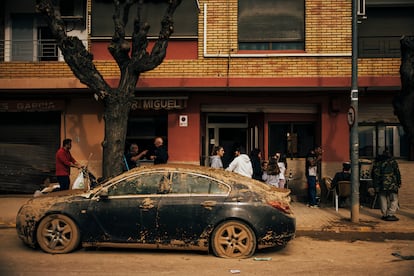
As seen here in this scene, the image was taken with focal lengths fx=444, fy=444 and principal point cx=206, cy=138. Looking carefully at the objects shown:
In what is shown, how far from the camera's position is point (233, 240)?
7.00 m

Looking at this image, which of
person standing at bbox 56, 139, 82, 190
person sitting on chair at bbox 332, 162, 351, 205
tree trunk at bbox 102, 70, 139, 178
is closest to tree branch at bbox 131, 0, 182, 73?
tree trunk at bbox 102, 70, 139, 178

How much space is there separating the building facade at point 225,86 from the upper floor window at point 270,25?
1.2 inches

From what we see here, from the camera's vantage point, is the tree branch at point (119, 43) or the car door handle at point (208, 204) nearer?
the car door handle at point (208, 204)

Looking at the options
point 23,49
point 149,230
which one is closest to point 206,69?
point 23,49

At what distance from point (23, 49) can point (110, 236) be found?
8.97 m

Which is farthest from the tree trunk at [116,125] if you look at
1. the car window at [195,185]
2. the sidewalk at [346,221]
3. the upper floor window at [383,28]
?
the upper floor window at [383,28]

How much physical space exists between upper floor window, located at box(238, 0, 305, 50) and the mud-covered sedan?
6.95 metres

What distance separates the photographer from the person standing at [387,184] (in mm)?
10328

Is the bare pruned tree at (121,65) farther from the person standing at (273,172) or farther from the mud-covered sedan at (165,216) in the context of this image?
the person standing at (273,172)

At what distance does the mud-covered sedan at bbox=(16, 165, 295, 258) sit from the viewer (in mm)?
6996

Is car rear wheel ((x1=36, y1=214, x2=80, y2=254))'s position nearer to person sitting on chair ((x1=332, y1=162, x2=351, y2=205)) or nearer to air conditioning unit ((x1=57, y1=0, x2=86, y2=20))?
person sitting on chair ((x1=332, y1=162, x2=351, y2=205))

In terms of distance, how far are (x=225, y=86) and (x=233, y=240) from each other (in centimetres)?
616

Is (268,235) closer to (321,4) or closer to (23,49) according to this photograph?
(321,4)

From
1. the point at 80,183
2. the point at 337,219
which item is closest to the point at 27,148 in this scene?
the point at 80,183
